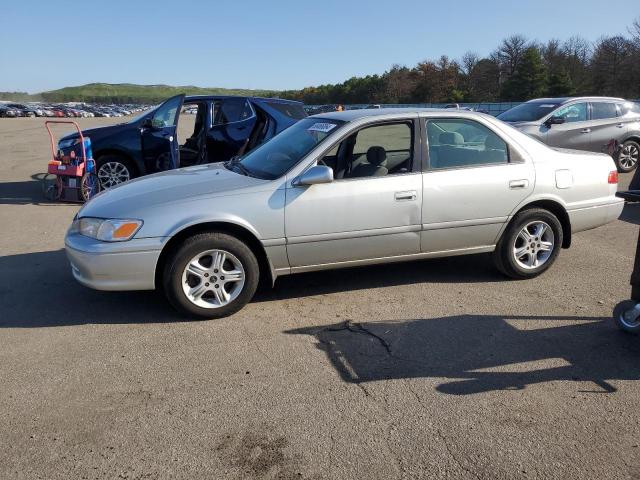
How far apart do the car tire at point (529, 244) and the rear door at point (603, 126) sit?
8.08m

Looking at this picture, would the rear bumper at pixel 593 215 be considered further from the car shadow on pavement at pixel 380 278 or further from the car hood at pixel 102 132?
the car hood at pixel 102 132

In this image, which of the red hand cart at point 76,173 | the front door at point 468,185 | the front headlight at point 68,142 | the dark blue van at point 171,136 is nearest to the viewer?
the front door at point 468,185

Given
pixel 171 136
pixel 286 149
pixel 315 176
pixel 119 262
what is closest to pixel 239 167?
pixel 286 149

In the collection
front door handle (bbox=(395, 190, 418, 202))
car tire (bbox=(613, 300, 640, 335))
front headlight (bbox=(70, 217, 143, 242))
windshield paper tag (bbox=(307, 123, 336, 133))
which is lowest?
car tire (bbox=(613, 300, 640, 335))

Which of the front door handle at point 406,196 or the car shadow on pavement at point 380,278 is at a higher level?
the front door handle at point 406,196

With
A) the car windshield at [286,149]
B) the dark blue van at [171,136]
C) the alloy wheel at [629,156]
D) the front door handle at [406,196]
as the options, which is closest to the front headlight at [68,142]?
the dark blue van at [171,136]

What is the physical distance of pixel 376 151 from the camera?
5.07m

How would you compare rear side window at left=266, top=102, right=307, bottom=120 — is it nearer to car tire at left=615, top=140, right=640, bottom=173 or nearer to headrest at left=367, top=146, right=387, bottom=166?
headrest at left=367, top=146, right=387, bottom=166

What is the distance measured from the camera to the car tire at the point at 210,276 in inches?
167

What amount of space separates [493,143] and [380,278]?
167 centimetres

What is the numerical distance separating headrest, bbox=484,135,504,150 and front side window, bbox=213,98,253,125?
17.9ft

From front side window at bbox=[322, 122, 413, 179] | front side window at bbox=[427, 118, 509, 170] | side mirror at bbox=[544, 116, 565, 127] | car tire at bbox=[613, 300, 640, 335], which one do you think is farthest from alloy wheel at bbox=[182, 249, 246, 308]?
side mirror at bbox=[544, 116, 565, 127]

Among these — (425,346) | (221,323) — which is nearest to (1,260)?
(221,323)

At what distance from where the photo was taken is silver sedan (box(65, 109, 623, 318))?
426 centimetres
